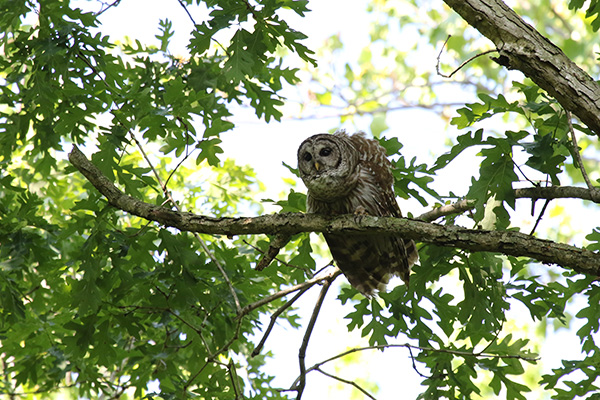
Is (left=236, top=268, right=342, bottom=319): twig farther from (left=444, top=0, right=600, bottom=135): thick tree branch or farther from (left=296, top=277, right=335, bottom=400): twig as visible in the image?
(left=444, top=0, right=600, bottom=135): thick tree branch

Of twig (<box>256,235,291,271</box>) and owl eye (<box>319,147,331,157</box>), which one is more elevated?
owl eye (<box>319,147,331,157</box>)

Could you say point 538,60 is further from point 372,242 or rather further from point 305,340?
point 305,340

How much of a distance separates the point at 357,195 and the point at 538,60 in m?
1.53

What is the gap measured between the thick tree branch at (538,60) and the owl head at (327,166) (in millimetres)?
1315

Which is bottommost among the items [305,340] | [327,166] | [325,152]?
[305,340]

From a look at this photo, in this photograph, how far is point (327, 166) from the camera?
375 cm

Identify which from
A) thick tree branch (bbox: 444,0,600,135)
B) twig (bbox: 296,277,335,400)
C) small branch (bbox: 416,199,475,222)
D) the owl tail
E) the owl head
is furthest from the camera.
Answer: the owl tail

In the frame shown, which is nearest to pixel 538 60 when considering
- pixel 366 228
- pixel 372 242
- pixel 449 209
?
pixel 366 228

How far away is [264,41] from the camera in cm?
368

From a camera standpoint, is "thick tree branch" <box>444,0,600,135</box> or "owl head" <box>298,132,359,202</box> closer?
"thick tree branch" <box>444,0,600,135</box>

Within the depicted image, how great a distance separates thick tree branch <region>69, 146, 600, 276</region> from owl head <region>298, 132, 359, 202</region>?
703 millimetres

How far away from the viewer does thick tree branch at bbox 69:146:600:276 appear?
7.79 ft

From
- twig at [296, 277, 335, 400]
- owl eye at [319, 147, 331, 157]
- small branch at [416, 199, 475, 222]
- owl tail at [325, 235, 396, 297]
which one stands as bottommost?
twig at [296, 277, 335, 400]

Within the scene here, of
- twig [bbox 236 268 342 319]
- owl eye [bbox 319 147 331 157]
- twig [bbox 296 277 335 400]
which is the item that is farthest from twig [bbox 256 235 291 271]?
owl eye [bbox 319 147 331 157]
